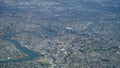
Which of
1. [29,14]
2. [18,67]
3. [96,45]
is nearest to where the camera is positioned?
[18,67]

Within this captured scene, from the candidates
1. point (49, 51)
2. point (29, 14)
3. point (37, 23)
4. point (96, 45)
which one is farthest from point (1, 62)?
point (29, 14)

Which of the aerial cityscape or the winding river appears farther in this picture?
the winding river

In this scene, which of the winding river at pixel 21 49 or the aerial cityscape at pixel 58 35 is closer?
the aerial cityscape at pixel 58 35

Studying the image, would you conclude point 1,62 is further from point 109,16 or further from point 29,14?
point 109,16

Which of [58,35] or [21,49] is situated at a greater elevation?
[21,49]

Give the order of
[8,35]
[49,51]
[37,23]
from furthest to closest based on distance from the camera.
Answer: [37,23] → [8,35] → [49,51]

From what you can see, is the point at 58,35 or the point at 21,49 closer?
the point at 21,49

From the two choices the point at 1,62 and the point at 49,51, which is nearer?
the point at 1,62
